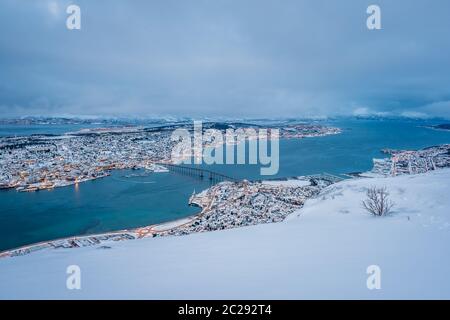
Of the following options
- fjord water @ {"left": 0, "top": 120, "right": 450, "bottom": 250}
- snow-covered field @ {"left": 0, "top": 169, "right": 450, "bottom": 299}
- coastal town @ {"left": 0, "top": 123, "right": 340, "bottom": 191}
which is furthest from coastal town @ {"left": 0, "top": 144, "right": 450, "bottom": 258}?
coastal town @ {"left": 0, "top": 123, "right": 340, "bottom": 191}

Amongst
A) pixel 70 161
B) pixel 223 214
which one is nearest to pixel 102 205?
pixel 223 214

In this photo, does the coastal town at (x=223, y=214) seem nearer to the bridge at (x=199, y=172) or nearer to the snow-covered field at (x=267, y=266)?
the bridge at (x=199, y=172)

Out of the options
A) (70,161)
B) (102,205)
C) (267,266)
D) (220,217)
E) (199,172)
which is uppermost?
(267,266)

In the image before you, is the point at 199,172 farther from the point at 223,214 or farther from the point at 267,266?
the point at 267,266

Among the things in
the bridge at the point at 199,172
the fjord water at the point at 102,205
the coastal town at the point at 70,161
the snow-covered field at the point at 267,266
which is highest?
the snow-covered field at the point at 267,266

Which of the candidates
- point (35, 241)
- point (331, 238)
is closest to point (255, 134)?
point (35, 241)

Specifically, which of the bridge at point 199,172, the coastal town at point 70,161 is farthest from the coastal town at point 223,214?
the coastal town at point 70,161
